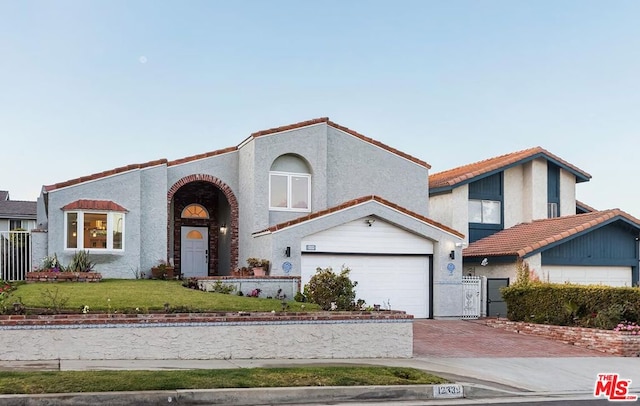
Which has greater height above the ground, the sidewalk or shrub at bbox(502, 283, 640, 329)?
shrub at bbox(502, 283, 640, 329)

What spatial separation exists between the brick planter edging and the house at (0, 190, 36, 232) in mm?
33896

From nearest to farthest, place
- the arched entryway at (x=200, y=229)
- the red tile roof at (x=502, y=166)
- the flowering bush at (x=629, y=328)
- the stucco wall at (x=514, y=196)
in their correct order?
the flowering bush at (x=629, y=328), the arched entryway at (x=200, y=229), the red tile roof at (x=502, y=166), the stucco wall at (x=514, y=196)

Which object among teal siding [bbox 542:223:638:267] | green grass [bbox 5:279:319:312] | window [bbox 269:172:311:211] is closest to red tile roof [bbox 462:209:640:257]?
teal siding [bbox 542:223:638:267]

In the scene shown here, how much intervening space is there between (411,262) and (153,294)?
8.71 metres

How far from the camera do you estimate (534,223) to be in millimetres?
27766

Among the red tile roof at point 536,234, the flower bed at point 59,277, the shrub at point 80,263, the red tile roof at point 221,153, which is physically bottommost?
the flower bed at point 59,277

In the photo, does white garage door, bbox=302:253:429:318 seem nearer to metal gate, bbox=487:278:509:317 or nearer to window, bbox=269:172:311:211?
window, bbox=269:172:311:211

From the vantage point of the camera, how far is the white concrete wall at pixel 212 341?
1306 cm

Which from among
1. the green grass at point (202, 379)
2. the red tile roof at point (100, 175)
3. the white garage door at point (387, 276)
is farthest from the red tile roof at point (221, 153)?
the green grass at point (202, 379)

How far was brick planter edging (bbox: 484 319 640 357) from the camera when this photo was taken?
17844mm

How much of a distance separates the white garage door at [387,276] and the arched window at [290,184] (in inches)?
115

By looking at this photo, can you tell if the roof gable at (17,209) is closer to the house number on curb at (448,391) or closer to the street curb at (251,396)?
the street curb at (251,396)

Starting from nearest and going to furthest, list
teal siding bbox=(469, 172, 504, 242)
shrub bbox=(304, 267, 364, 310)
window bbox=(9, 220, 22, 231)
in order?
shrub bbox=(304, 267, 364, 310) → teal siding bbox=(469, 172, 504, 242) → window bbox=(9, 220, 22, 231)

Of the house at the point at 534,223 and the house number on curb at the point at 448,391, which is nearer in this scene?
the house number on curb at the point at 448,391
